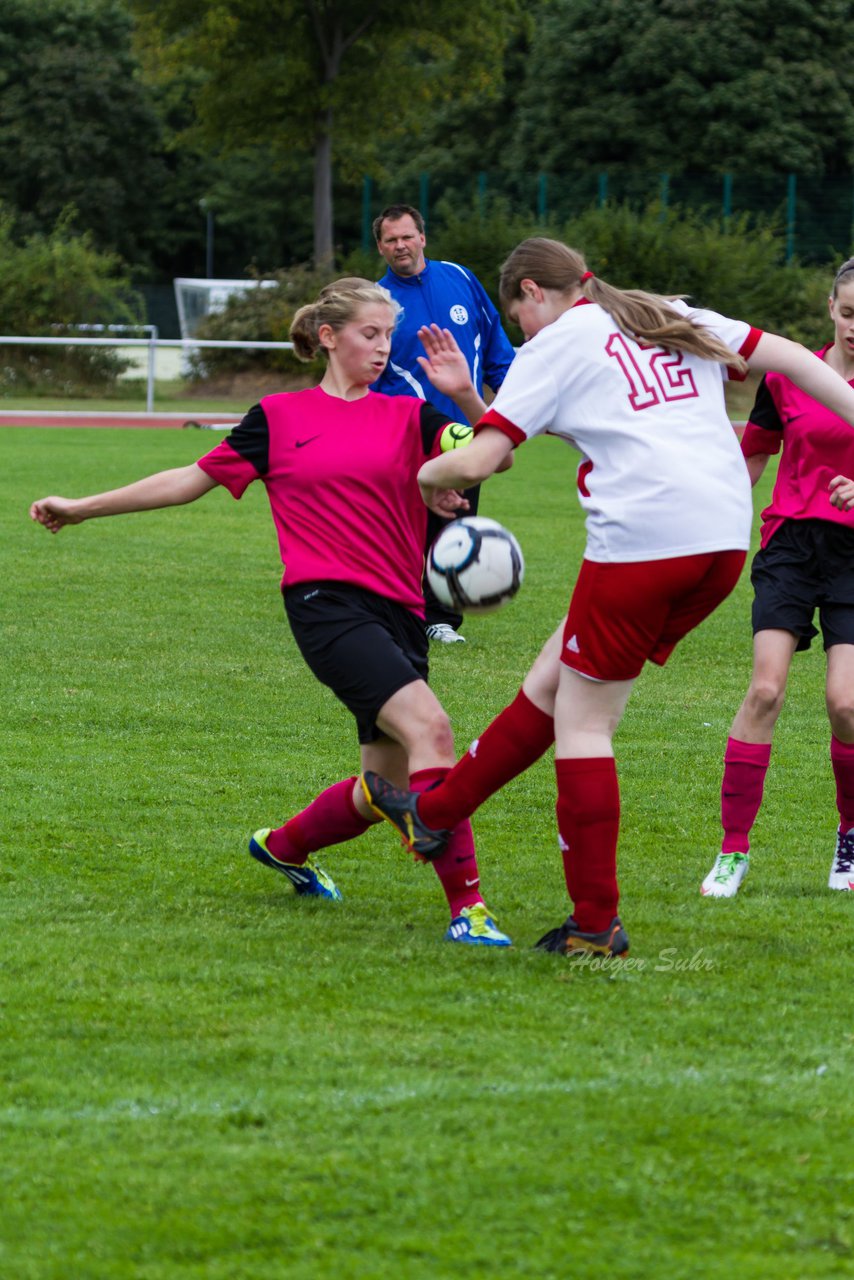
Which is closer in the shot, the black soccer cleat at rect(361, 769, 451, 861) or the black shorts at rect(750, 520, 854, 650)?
the black soccer cleat at rect(361, 769, 451, 861)

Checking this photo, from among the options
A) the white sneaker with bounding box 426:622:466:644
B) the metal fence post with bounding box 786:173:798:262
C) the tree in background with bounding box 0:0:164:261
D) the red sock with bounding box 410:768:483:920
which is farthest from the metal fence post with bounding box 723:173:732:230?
the red sock with bounding box 410:768:483:920

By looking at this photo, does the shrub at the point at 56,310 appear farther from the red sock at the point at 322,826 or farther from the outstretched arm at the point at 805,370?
the outstretched arm at the point at 805,370

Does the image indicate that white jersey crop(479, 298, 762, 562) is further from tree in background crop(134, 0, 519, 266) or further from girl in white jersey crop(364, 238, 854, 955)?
tree in background crop(134, 0, 519, 266)

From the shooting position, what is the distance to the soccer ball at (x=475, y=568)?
4.52m

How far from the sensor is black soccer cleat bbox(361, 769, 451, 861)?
4.52 metres

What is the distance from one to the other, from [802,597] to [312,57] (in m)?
35.7

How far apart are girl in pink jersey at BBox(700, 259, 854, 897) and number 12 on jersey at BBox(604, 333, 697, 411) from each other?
3.39ft

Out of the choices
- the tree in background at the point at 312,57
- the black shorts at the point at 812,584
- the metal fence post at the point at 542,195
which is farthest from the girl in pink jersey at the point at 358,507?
the metal fence post at the point at 542,195

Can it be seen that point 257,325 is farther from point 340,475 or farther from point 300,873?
point 340,475

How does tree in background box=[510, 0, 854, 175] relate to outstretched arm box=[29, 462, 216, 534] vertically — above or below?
below

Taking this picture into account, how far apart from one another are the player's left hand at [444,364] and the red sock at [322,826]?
3.81 ft

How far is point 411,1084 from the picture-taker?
11.7 ft

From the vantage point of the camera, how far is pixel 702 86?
46.2 metres

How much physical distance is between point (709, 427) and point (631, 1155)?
6.13 ft
